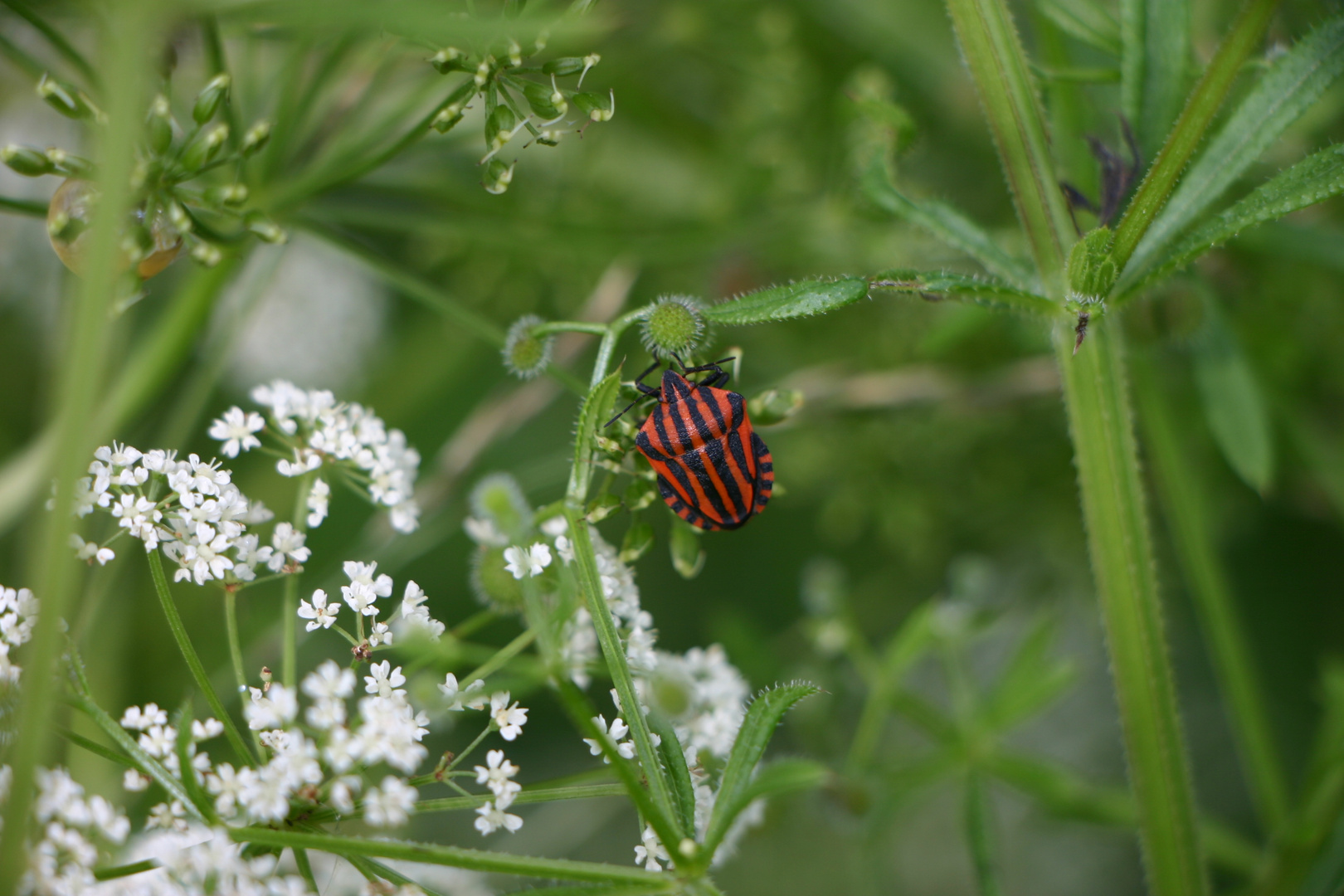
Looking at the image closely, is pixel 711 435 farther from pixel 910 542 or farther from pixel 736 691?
pixel 910 542

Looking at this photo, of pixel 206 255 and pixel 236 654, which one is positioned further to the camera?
pixel 206 255

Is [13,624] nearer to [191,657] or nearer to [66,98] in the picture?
[191,657]

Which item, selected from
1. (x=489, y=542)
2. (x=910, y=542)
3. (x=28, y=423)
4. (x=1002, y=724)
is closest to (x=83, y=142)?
(x=28, y=423)

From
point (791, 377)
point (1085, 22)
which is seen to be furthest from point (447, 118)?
point (791, 377)

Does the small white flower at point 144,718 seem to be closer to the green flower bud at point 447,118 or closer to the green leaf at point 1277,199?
the green flower bud at point 447,118

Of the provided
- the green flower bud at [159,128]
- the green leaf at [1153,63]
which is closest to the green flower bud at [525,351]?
the green flower bud at [159,128]

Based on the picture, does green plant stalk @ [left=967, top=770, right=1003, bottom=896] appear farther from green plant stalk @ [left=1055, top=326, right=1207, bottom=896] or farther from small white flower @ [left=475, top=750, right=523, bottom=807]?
small white flower @ [left=475, top=750, right=523, bottom=807]

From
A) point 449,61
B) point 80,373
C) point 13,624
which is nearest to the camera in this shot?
point 80,373
